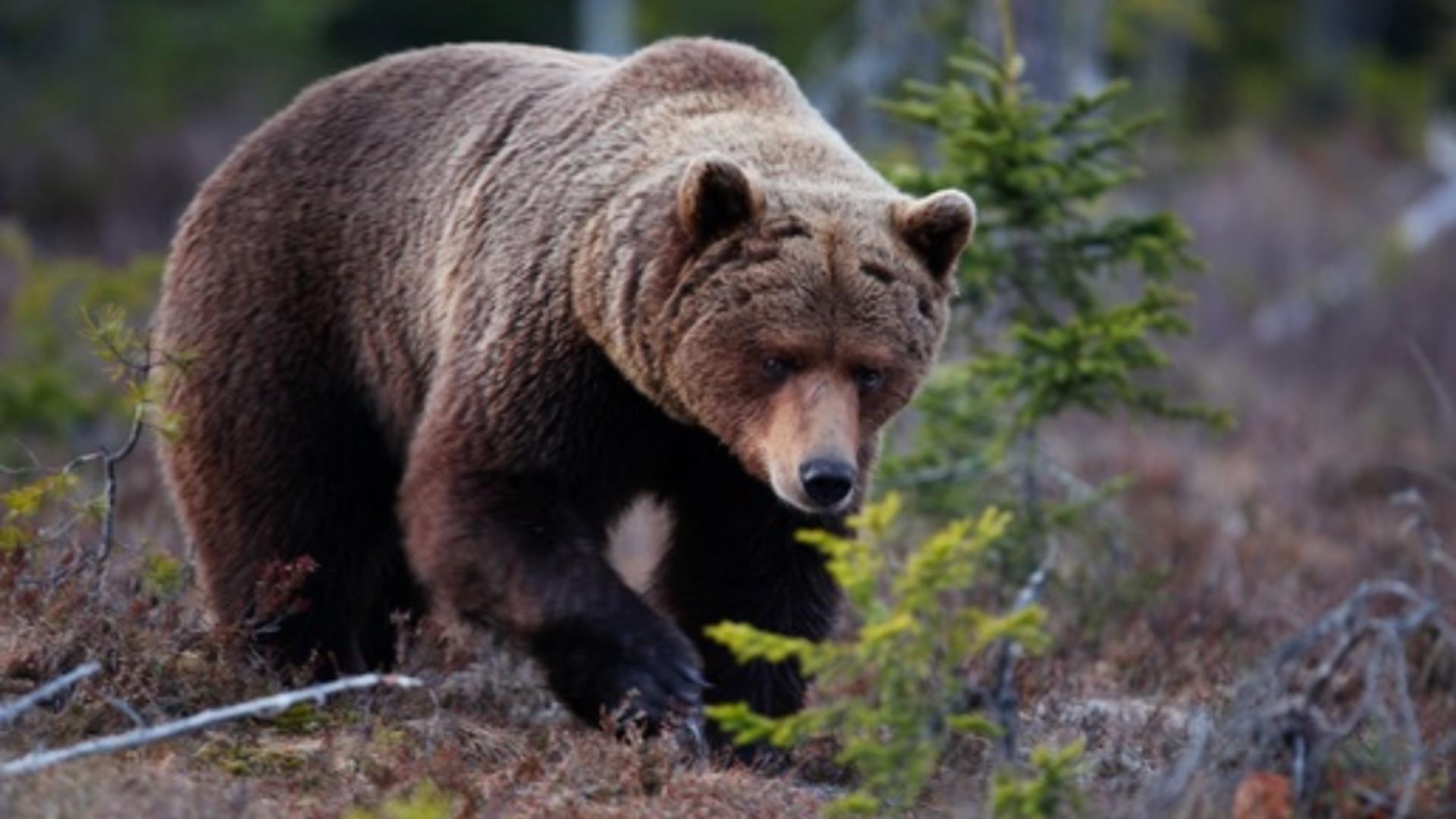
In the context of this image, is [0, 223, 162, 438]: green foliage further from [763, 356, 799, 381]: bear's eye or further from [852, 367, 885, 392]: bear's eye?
[852, 367, 885, 392]: bear's eye

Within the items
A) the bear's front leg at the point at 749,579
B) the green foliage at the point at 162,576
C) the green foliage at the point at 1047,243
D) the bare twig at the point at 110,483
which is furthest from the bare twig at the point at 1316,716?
the bare twig at the point at 110,483

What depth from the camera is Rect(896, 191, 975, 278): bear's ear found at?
230 inches

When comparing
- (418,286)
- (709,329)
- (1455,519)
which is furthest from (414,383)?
(1455,519)

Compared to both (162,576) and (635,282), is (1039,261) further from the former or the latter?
(162,576)

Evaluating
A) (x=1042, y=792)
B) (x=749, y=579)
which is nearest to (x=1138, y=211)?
(x=749, y=579)

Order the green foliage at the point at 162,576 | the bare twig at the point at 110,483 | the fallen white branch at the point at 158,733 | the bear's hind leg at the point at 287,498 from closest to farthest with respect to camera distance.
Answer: the fallen white branch at the point at 158,733
the bare twig at the point at 110,483
the green foliage at the point at 162,576
the bear's hind leg at the point at 287,498

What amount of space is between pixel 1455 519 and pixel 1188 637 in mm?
3519

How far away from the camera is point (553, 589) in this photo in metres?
5.85

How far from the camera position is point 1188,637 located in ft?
27.6

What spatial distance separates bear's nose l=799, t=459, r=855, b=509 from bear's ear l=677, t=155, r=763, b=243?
2.34 ft

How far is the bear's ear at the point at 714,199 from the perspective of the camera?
18.7ft

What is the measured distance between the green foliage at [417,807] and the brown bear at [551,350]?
29.1 inches

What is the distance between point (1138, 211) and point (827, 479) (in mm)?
15085

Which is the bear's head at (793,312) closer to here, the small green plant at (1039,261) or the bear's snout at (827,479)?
the bear's snout at (827,479)
